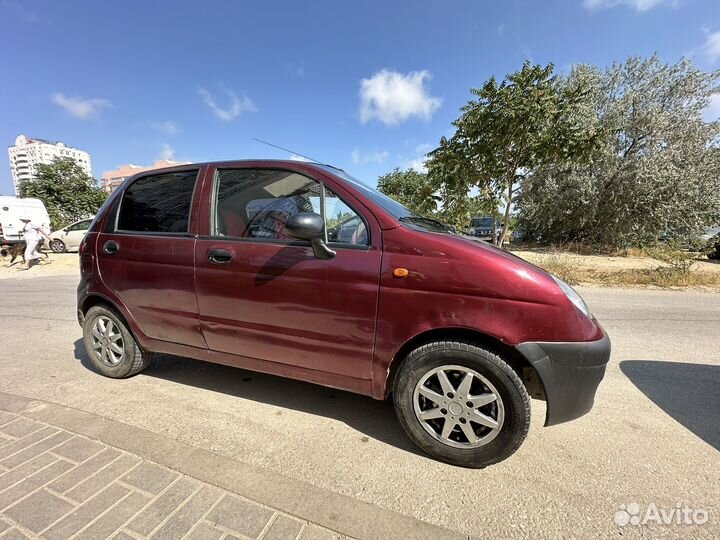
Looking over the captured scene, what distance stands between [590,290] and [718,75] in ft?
52.0

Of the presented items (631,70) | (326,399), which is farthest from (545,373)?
(631,70)

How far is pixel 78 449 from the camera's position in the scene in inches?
84.1

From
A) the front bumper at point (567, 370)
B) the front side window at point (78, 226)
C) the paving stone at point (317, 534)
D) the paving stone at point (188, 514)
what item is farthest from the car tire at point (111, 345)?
the front side window at point (78, 226)

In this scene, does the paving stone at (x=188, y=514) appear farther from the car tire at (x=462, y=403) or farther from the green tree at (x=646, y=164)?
the green tree at (x=646, y=164)

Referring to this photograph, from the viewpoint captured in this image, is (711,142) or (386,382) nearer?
(386,382)

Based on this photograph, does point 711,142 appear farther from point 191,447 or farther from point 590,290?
point 191,447

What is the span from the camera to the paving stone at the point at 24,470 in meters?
1.88

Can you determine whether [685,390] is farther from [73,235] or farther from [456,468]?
[73,235]

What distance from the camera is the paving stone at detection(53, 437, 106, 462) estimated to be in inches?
81.4

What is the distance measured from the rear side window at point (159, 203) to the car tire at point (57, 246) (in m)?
15.7

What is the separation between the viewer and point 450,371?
2.02 m

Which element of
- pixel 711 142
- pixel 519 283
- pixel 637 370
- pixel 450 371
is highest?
pixel 711 142

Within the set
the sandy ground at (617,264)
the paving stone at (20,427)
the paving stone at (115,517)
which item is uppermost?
the sandy ground at (617,264)

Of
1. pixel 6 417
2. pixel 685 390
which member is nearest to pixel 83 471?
pixel 6 417
